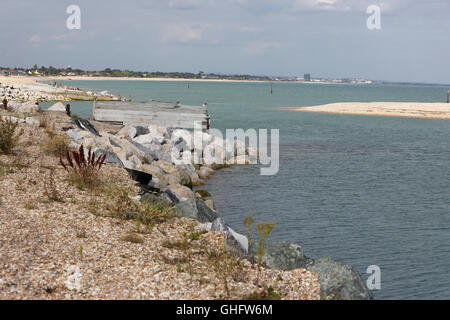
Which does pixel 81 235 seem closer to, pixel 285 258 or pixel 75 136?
pixel 285 258

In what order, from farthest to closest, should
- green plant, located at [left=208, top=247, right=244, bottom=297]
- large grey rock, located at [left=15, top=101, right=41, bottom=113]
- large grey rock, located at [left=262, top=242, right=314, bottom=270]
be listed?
large grey rock, located at [left=15, top=101, right=41, bottom=113] → large grey rock, located at [left=262, top=242, right=314, bottom=270] → green plant, located at [left=208, top=247, right=244, bottom=297]

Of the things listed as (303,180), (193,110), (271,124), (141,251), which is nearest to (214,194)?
(303,180)

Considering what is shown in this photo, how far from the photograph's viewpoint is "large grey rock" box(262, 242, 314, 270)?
24.8 feet

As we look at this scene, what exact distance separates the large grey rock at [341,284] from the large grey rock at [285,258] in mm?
562

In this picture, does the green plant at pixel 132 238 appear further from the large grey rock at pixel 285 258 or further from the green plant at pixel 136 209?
the large grey rock at pixel 285 258

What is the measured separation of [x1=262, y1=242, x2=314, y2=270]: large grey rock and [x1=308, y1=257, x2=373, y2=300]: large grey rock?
0.56 m

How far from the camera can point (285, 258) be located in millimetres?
7699

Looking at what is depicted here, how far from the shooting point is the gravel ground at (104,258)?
604cm

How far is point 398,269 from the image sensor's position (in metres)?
9.38

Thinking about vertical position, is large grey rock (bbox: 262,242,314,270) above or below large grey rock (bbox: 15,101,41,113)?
below

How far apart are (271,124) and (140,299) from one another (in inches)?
1396

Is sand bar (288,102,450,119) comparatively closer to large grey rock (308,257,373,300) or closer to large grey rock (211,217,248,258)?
large grey rock (211,217,248,258)

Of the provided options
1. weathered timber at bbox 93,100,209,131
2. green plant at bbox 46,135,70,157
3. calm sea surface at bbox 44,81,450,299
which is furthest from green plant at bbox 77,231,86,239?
weathered timber at bbox 93,100,209,131

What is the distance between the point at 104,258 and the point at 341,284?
3242 mm
